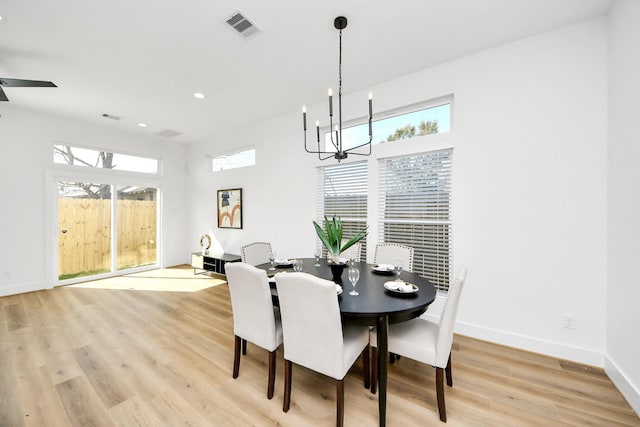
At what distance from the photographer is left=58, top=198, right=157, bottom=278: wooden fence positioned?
4.61m

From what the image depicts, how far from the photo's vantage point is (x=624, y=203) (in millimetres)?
1912

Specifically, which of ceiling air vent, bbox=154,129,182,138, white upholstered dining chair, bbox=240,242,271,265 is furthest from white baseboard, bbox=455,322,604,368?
ceiling air vent, bbox=154,129,182,138

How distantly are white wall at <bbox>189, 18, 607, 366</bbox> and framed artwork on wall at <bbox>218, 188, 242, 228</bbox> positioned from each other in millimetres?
3372

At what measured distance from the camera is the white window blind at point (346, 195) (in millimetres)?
3601

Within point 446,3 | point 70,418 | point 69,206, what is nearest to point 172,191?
point 69,206

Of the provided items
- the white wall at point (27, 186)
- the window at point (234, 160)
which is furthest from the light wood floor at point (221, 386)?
the window at point (234, 160)

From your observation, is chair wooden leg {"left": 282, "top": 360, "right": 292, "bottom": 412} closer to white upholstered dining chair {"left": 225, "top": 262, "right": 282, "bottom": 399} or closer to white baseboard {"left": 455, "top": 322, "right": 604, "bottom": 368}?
white upholstered dining chair {"left": 225, "top": 262, "right": 282, "bottom": 399}

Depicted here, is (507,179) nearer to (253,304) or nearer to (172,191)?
(253,304)

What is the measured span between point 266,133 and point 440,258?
11.7 ft

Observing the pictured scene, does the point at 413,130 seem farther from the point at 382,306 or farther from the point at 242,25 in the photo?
the point at 382,306

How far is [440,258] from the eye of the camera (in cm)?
299

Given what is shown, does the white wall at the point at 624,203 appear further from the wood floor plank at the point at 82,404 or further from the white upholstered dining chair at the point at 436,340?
the wood floor plank at the point at 82,404

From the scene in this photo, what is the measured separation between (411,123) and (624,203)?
2.06 m

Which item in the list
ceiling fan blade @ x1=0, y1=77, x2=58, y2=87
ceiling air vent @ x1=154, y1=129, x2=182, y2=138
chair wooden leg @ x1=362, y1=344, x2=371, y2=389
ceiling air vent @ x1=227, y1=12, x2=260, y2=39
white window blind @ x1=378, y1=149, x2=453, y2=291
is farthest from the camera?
ceiling air vent @ x1=154, y1=129, x2=182, y2=138
